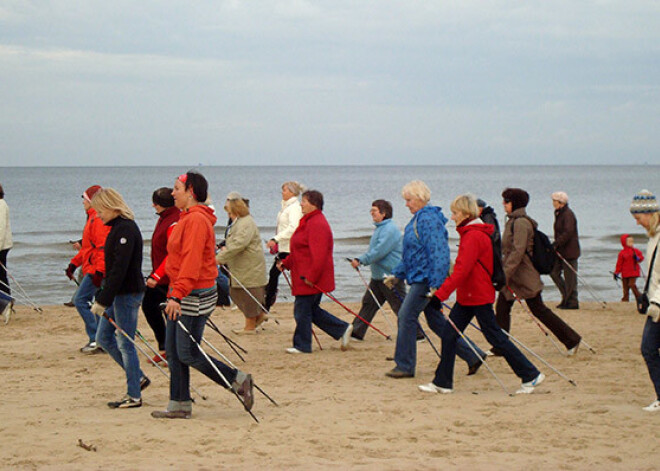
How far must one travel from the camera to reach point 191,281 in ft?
19.3

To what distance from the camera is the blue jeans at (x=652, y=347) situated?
6.22m

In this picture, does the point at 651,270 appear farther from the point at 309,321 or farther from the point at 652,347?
the point at 309,321

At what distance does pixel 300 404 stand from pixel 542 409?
1.98 meters

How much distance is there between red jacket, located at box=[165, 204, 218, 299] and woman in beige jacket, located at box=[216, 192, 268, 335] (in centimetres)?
417

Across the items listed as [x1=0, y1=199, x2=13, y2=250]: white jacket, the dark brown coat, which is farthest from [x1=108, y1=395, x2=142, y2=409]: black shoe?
the dark brown coat

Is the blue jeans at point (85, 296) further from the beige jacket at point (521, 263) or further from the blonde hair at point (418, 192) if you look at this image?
the beige jacket at point (521, 263)

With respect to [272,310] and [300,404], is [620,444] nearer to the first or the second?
[300,404]

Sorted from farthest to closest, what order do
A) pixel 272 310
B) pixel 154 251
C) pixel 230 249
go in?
pixel 272 310 < pixel 230 249 < pixel 154 251

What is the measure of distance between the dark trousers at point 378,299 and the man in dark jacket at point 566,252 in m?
4.30

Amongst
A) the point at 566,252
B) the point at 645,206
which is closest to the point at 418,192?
the point at 645,206

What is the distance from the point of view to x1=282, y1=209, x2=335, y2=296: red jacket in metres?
9.14

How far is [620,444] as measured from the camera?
5727mm

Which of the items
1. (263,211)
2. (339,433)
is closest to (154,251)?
(339,433)

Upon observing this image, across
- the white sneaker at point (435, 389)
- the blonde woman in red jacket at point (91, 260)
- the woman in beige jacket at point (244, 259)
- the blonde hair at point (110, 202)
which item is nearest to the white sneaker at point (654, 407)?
the white sneaker at point (435, 389)
